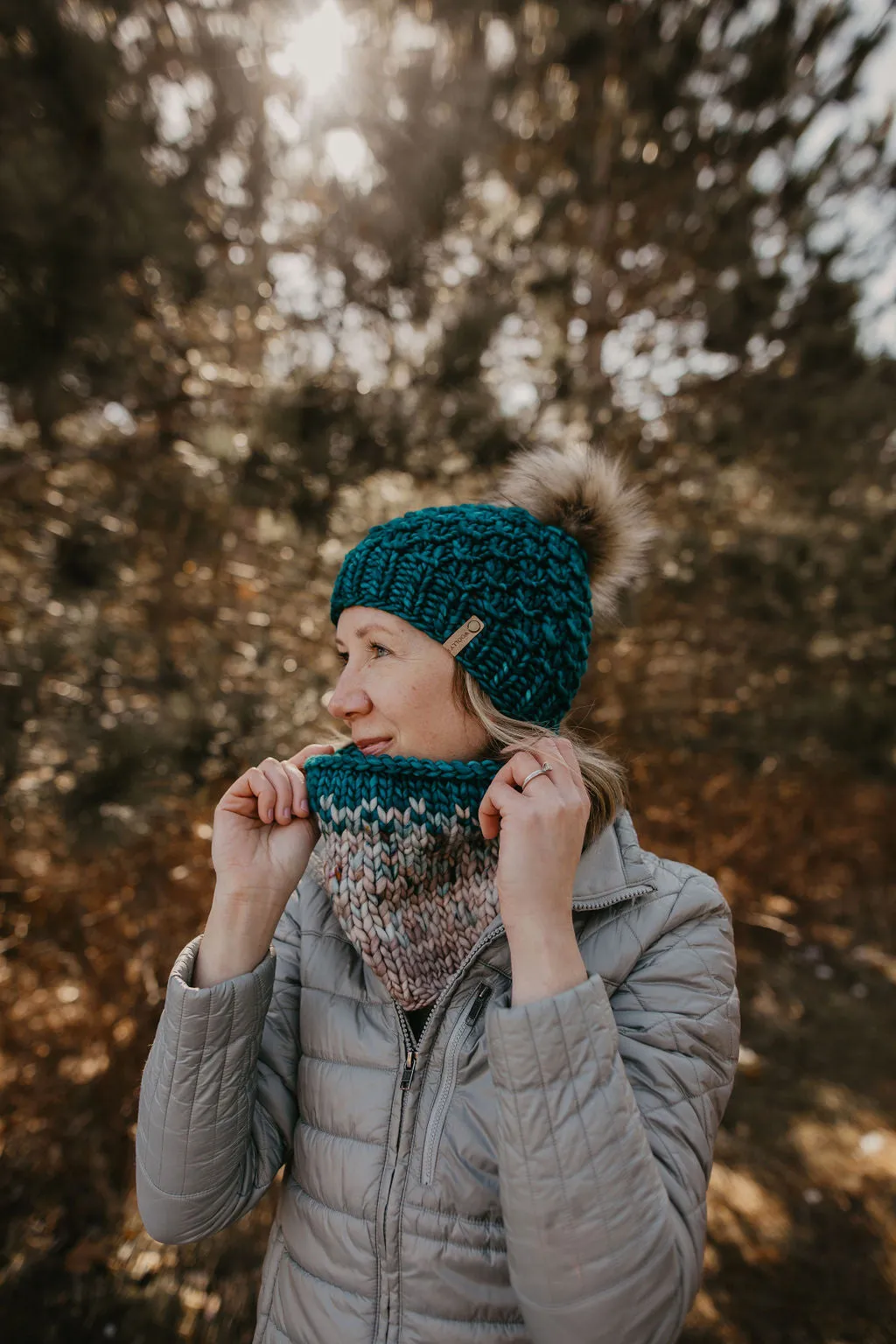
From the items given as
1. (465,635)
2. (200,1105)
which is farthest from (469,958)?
(465,635)

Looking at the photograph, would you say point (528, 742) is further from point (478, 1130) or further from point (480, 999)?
point (478, 1130)

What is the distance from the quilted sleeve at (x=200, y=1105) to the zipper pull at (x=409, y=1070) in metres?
0.27

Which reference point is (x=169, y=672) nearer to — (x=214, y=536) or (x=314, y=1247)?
(x=214, y=536)

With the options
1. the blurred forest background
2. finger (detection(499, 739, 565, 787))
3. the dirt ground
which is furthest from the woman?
the dirt ground

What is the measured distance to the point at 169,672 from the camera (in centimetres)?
290

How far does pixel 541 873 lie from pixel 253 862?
0.59m

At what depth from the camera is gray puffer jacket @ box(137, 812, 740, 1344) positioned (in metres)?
1.10

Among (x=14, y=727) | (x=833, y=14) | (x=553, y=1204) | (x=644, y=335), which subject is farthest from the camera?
(x=644, y=335)

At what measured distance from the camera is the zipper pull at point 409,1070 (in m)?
1.38

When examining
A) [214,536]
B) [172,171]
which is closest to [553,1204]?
[214,536]

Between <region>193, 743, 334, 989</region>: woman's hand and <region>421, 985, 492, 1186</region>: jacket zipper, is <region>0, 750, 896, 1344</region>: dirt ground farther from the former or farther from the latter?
<region>421, 985, 492, 1186</region>: jacket zipper

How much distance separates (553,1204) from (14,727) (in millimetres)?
2163

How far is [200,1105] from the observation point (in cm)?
131

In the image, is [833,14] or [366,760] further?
[833,14]
